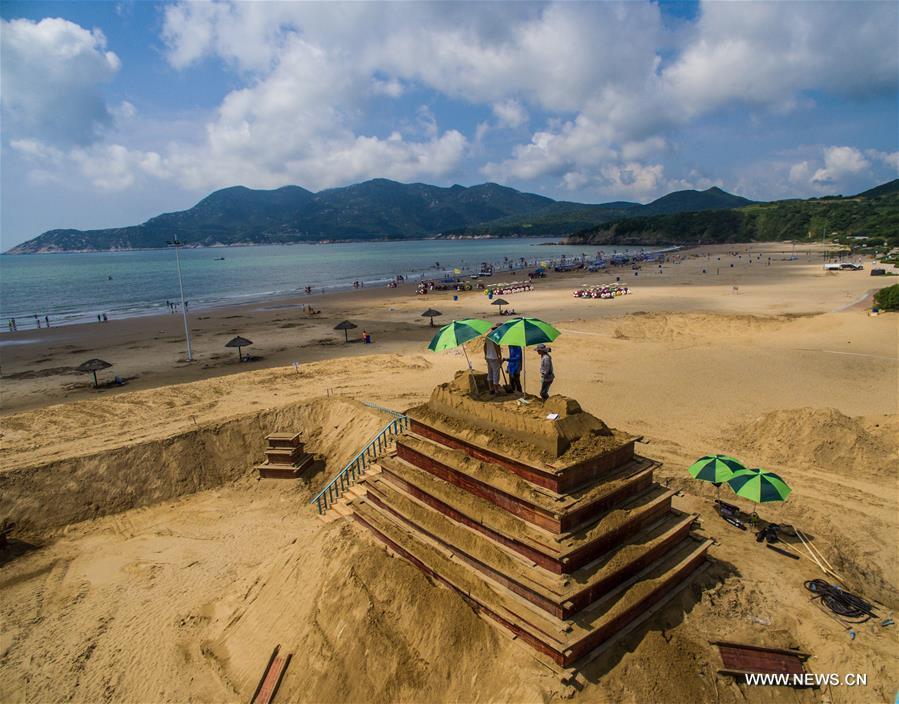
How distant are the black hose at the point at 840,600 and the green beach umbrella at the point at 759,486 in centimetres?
162

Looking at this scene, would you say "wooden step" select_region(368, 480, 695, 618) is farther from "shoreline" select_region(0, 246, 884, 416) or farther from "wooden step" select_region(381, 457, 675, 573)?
"shoreline" select_region(0, 246, 884, 416)

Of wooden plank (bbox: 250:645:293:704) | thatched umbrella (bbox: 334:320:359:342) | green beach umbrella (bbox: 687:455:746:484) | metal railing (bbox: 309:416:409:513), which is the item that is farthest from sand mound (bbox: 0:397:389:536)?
thatched umbrella (bbox: 334:320:359:342)

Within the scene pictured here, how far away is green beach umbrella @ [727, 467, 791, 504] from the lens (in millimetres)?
9570

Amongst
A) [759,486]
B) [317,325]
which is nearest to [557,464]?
[759,486]

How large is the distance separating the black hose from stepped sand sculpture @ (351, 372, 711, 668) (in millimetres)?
1908

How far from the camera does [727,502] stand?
11.6 metres

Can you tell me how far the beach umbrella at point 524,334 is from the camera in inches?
346

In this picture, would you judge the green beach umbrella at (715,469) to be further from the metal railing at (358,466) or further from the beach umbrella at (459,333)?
the metal railing at (358,466)

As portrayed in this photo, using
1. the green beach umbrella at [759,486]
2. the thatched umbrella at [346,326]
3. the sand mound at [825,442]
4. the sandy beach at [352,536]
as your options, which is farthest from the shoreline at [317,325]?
the green beach umbrella at [759,486]

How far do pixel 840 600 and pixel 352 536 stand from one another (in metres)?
8.74

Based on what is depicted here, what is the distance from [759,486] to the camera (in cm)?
973

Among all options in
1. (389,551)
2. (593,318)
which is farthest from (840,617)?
(593,318)

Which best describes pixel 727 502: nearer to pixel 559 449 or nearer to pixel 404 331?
pixel 559 449

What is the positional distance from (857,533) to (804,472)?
A: 2.99m
